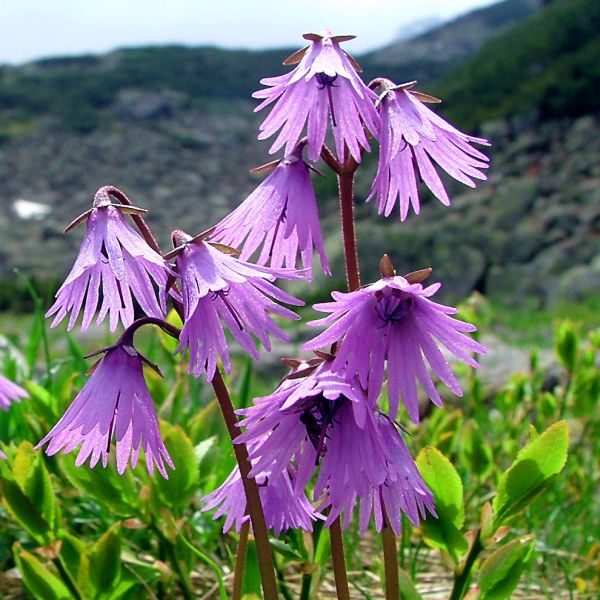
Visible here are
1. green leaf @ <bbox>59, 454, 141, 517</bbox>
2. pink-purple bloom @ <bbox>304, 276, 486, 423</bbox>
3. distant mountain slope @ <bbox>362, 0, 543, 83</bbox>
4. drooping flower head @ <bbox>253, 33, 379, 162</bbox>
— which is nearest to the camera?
pink-purple bloom @ <bbox>304, 276, 486, 423</bbox>

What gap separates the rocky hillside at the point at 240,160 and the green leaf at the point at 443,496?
3.04 m

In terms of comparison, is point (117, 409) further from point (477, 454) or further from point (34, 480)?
point (477, 454)

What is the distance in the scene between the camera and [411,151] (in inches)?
52.3

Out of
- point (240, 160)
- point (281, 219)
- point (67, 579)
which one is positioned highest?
point (240, 160)

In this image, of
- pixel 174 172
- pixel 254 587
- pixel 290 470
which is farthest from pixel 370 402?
pixel 174 172

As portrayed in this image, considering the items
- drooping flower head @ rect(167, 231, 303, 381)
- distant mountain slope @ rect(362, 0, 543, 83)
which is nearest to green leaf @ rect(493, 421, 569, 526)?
drooping flower head @ rect(167, 231, 303, 381)

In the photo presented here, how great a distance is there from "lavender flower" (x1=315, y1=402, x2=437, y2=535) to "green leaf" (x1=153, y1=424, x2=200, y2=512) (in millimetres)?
642

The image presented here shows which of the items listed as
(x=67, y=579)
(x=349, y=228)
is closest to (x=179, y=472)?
(x=67, y=579)

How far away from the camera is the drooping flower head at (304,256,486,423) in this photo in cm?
110

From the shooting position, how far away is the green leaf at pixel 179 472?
180 cm

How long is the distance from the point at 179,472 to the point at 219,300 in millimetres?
715

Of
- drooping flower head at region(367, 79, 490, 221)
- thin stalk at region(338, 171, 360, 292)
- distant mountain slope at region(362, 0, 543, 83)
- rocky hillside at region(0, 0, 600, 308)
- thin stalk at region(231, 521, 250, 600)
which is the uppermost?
distant mountain slope at region(362, 0, 543, 83)

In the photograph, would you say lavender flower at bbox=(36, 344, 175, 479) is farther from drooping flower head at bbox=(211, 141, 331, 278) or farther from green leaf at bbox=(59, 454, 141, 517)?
green leaf at bbox=(59, 454, 141, 517)

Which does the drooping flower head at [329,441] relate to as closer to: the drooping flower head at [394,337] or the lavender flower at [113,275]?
the drooping flower head at [394,337]
